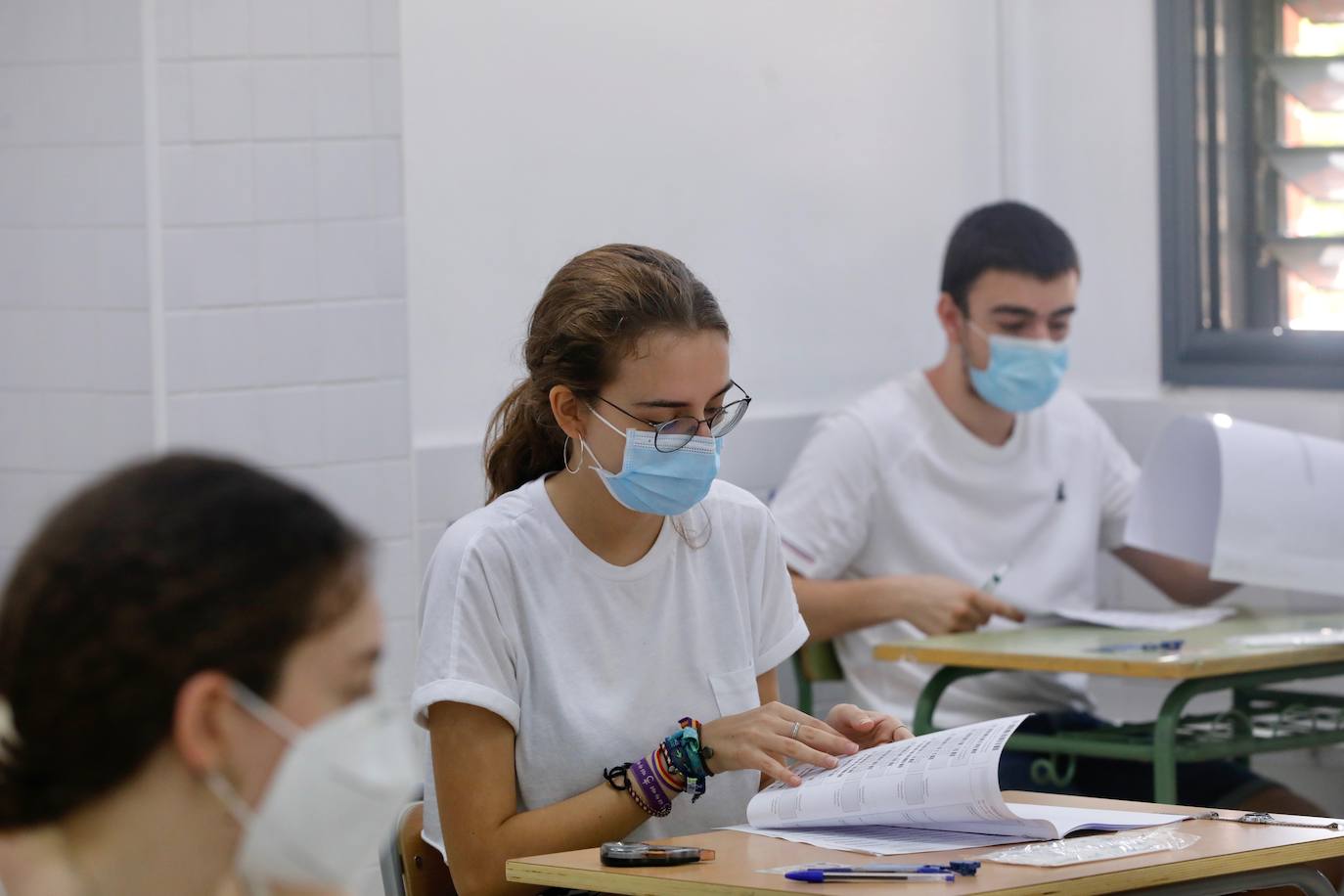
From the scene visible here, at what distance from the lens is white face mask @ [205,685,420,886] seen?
1.04 meters

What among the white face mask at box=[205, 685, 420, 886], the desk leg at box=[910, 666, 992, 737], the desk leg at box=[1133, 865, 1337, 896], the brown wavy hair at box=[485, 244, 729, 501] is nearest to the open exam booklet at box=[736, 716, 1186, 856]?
the desk leg at box=[1133, 865, 1337, 896]

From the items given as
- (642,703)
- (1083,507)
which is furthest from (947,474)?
(642,703)

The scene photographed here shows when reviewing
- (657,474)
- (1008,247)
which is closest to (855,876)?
(657,474)

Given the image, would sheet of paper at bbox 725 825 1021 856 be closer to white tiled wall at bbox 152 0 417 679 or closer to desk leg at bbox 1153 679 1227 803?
Result: desk leg at bbox 1153 679 1227 803

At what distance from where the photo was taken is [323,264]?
3.15 meters

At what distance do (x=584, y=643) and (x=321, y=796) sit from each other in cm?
104

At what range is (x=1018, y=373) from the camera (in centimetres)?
337

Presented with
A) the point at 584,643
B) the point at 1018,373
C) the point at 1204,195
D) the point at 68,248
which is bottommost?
the point at 584,643

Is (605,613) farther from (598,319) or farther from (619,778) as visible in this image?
(598,319)

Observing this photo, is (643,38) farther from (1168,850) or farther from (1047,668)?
(1168,850)

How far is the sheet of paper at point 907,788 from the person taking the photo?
171cm

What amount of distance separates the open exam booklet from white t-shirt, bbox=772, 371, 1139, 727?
52.8 inches

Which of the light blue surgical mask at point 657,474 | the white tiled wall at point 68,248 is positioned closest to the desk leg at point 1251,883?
the light blue surgical mask at point 657,474

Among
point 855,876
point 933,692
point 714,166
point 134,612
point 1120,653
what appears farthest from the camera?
point 714,166
